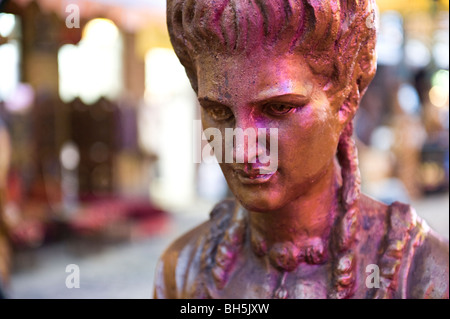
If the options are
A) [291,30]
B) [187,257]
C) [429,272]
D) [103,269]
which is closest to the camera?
[291,30]

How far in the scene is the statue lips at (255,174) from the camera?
100cm

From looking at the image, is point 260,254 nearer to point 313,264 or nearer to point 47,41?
point 313,264

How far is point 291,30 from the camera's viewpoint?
96 centimetres

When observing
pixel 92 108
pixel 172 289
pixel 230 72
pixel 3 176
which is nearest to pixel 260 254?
pixel 172 289

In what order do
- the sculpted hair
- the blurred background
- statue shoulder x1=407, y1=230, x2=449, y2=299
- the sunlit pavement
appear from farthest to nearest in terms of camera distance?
the blurred background → the sunlit pavement → statue shoulder x1=407, y1=230, x2=449, y2=299 → the sculpted hair

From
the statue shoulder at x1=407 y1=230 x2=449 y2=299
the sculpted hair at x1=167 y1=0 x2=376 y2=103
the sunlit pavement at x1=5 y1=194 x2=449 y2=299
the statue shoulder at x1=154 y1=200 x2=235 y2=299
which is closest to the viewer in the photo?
the sculpted hair at x1=167 y1=0 x2=376 y2=103

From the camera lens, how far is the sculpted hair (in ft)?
3.09

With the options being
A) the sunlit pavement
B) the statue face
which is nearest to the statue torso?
the statue face

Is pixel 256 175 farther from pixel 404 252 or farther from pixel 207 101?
pixel 404 252

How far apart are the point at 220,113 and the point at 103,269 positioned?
3.95 metres

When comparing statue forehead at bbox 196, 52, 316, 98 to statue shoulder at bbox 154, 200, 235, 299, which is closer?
statue forehead at bbox 196, 52, 316, 98

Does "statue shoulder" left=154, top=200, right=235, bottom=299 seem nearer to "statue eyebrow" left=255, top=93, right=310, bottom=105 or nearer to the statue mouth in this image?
the statue mouth

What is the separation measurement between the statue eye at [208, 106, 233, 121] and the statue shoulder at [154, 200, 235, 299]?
0.38 meters

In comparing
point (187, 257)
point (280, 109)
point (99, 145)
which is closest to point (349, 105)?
point (280, 109)
